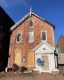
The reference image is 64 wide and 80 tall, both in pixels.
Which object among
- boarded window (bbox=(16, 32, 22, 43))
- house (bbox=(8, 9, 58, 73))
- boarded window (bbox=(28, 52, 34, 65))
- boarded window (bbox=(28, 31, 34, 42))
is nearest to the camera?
house (bbox=(8, 9, 58, 73))

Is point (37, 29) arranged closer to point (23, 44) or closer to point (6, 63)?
point (23, 44)

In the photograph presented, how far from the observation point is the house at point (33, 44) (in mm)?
17719

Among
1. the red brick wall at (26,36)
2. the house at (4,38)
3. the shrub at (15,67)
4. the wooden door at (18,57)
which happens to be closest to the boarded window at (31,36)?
the red brick wall at (26,36)

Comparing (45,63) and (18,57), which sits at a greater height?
(18,57)

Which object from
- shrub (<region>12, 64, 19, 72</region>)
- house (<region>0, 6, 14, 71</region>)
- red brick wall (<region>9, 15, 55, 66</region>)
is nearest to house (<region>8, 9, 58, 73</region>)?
red brick wall (<region>9, 15, 55, 66</region>)

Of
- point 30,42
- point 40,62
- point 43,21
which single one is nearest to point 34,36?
point 30,42

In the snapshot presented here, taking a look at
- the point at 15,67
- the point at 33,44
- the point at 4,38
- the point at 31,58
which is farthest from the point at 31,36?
the point at 15,67

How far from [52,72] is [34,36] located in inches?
279

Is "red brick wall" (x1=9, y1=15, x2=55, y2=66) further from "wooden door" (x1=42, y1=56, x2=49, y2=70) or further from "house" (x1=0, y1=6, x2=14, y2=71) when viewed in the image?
"wooden door" (x1=42, y1=56, x2=49, y2=70)

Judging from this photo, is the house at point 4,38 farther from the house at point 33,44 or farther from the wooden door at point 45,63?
the wooden door at point 45,63

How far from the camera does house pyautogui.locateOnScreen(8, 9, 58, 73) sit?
58.1 ft

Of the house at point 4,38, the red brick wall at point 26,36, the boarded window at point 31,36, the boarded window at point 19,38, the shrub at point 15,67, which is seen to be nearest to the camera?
the shrub at point 15,67

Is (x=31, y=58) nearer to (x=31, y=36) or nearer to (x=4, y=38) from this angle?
(x=31, y=36)

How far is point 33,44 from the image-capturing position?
1972cm
